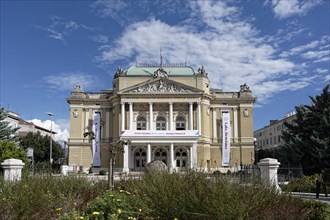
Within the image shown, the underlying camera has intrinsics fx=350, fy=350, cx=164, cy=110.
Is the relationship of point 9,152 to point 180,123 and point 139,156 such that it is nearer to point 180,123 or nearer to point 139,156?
point 139,156

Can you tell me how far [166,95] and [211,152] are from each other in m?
11.9

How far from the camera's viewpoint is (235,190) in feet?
19.7

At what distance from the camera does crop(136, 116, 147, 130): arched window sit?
52.4 meters

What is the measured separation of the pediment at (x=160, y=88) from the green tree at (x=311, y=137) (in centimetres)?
2607

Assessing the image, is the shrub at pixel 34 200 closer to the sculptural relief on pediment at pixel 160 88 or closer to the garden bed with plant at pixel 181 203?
the garden bed with plant at pixel 181 203

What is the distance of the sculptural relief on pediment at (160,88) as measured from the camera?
5172 centimetres

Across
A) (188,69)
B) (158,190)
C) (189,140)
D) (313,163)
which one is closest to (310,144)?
(313,163)

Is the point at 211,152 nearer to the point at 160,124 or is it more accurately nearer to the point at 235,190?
the point at 160,124

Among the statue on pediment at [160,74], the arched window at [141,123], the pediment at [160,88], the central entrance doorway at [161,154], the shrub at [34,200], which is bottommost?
the shrub at [34,200]

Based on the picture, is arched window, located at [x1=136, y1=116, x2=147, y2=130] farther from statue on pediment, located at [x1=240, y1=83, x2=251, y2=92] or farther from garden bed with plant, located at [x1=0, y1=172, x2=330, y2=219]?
garden bed with plant, located at [x1=0, y1=172, x2=330, y2=219]

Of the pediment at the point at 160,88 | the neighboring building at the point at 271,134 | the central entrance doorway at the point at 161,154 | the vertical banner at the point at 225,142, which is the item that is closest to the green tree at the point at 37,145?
the pediment at the point at 160,88

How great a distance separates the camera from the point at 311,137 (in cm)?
2380

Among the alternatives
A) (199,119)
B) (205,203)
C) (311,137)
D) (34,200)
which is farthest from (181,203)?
(199,119)

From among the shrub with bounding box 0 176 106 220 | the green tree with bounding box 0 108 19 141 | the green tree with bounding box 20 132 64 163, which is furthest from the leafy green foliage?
the green tree with bounding box 20 132 64 163
